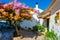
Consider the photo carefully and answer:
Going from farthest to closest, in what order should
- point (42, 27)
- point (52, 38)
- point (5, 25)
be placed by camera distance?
point (5, 25) < point (42, 27) < point (52, 38)

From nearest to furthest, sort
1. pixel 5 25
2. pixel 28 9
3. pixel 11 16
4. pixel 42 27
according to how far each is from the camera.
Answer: pixel 11 16
pixel 28 9
pixel 42 27
pixel 5 25

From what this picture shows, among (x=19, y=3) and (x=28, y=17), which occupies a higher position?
(x=19, y=3)

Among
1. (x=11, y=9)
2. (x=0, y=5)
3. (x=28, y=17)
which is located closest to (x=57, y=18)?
(x=28, y=17)

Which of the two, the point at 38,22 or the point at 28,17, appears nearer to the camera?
the point at 28,17

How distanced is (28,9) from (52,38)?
202 inches

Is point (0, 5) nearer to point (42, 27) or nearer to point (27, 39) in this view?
point (27, 39)

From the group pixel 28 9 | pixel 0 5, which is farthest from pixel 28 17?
pixel 0 5

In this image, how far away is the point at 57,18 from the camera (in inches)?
604

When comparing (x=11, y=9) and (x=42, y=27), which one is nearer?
(x=11, y=9)

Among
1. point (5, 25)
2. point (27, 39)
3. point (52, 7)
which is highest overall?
point (52, 7)

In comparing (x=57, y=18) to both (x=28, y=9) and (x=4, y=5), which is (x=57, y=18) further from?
(x=4, y=5)

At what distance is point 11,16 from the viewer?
17062 mm

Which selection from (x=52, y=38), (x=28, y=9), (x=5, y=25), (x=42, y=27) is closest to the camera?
(x=52, y=38)

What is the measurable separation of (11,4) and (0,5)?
3.91ft
